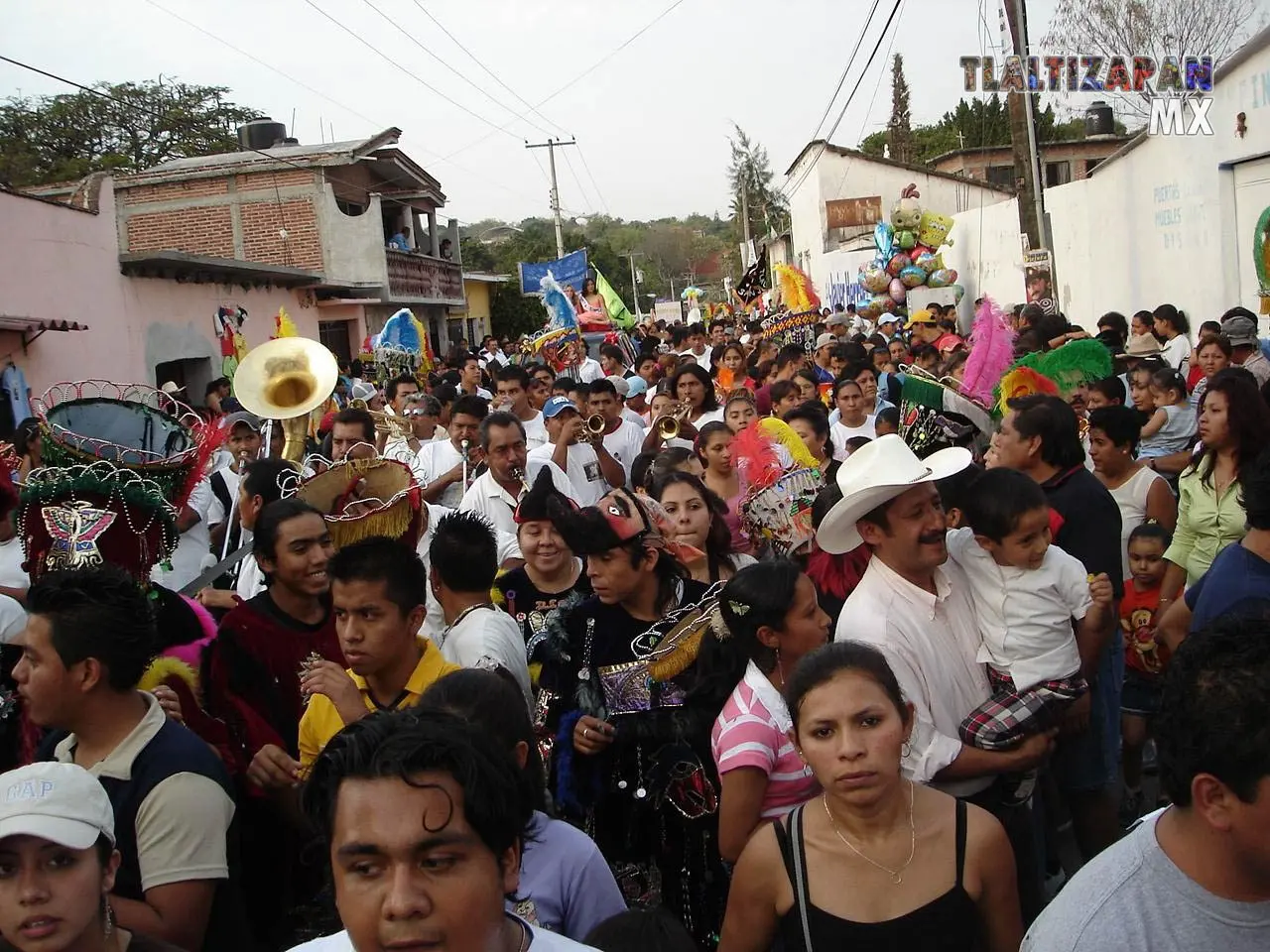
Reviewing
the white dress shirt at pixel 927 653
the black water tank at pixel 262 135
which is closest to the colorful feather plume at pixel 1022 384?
the white dress shirt at pixel 927 653

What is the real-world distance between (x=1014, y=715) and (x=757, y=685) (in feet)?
2.36

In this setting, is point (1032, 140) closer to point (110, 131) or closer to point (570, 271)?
point (570, 271)

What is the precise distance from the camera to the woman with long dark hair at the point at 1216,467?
492cm

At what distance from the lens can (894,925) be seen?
2385 mm

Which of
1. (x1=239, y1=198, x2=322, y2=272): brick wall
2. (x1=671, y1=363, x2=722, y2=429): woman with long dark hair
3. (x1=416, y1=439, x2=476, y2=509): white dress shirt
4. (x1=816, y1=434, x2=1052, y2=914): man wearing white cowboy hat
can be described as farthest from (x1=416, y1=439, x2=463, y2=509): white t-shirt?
(x1=239, y1=198, x2=322, y2=272): brick wall

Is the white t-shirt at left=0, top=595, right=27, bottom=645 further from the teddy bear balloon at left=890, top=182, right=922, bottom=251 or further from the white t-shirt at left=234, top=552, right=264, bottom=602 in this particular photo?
the teddy bear balloon at left=890, top=182, right=922, bottom=251

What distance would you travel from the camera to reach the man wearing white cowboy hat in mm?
3029

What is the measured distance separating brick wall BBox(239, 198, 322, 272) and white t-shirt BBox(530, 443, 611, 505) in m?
21.1

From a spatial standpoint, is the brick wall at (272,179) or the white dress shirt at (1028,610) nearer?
the white dress shirt at (1028,610)

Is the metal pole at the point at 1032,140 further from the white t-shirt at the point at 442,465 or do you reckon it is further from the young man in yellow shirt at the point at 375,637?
the young man in yellow shirt at the point at 375,637

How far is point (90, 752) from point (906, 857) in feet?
6.58

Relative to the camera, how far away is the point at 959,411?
6.16 meters

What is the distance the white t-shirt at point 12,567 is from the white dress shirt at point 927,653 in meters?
3.44

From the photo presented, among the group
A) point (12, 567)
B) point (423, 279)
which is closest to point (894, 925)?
point (12, 567)
